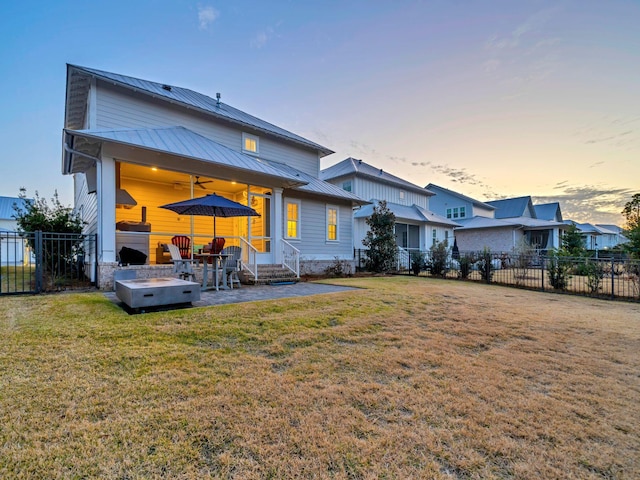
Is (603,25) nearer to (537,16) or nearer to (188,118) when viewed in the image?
(537,16)

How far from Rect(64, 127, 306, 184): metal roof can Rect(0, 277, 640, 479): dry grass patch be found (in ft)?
15.2

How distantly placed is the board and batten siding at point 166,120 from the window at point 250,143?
148 mm

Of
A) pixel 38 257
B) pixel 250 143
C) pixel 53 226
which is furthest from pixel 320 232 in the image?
pixel 53 226

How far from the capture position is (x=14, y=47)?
11.7m

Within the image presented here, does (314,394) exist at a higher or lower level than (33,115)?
lower

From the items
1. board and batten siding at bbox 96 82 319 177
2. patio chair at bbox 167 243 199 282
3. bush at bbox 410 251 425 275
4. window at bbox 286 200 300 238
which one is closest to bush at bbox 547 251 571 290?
bush at bbox 410 251 425 275

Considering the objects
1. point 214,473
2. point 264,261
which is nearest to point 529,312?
point 214,473

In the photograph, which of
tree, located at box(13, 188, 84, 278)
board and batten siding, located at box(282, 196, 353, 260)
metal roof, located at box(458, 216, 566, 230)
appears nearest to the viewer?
tree, located at box(13, 188, 84, 278)

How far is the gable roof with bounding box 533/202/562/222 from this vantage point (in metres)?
35.1

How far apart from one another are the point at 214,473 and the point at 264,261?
980 cm

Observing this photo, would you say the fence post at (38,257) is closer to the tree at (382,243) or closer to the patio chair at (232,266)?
the patio chair at (232,266)

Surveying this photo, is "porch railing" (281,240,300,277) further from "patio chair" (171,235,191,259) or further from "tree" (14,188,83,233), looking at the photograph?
"tree" (14,188,83,233)

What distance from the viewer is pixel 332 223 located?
49.4 ft

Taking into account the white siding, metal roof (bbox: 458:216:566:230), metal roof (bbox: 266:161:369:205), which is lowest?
metal roof (bbox: 458:216:566:230)
